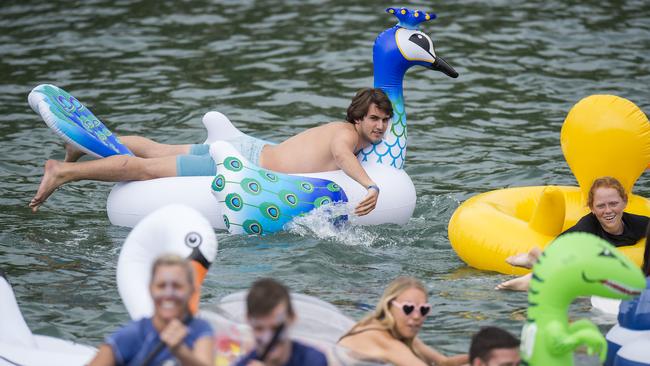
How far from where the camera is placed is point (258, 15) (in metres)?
16.0

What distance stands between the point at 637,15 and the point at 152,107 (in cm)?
675

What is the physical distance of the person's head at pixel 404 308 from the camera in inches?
225

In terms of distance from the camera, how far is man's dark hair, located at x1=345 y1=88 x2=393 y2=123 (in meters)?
8.71

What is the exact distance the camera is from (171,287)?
4824mm

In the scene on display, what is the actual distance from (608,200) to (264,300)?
11.3 ft

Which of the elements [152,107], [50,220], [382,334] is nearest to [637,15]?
[152,107]

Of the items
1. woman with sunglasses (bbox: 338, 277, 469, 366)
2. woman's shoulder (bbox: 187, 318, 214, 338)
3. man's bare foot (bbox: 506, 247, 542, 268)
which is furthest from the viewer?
man's bare foot (bbox: 506, 247, 542, 268)

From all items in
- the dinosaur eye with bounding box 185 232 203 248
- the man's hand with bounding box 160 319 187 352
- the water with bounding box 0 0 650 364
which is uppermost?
the man's hand with bounding box 160 319 187 352

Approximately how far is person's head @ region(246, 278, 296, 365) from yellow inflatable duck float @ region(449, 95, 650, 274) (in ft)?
11.2

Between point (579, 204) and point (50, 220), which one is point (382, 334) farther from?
point (50, 220)

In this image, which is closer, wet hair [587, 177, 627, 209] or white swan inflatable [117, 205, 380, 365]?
white swan inflatable [117, 205, 380, 365]

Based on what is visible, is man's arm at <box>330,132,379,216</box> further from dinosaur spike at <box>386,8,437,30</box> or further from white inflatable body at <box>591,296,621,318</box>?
white inflatable body at <box>591,296,621,318</box>

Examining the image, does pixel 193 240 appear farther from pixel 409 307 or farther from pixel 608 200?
pixel 608 200

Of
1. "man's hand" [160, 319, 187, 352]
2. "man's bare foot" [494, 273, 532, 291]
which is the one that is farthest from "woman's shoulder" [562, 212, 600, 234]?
"man's hand" [160, 319, 187, 352]
